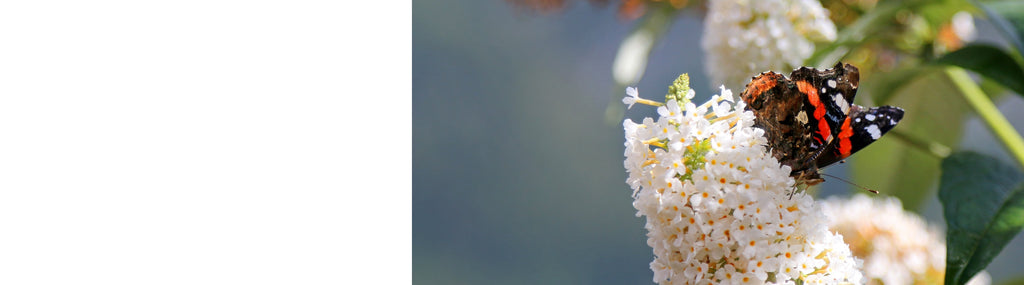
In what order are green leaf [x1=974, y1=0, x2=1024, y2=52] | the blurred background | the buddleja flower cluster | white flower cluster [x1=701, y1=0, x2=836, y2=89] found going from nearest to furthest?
the buddleja flower cluster < green leaf [x1=974, y1=0, x2=1024, y2=52] < white flower cluster [x1=701, y1=0, x2=836, y2=89] < the blurred background

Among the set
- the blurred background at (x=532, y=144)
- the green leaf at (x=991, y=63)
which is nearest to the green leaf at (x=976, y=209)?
the green leaf at (x=991, y=63)

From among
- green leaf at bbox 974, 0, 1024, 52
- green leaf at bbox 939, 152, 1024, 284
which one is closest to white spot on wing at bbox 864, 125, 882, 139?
green leaf at bbox 939, 152, 1024, 284

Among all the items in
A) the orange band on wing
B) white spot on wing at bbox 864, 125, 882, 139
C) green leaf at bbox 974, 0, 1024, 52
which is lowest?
white spot on wing at bbox 864, 125, 882, 139

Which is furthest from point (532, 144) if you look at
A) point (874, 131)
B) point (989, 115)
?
point (874, 131)

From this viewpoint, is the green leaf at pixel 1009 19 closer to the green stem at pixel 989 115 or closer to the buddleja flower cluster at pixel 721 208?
the green stem at pixel 989 115

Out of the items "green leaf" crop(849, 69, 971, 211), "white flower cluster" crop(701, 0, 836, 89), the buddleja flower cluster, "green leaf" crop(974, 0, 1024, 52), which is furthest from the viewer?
"green leaf" crop(849, 69, 971, 211)

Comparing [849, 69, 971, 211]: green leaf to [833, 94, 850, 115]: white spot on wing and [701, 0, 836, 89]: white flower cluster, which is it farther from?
[833, 94, 850, 115]: white spot on wing
